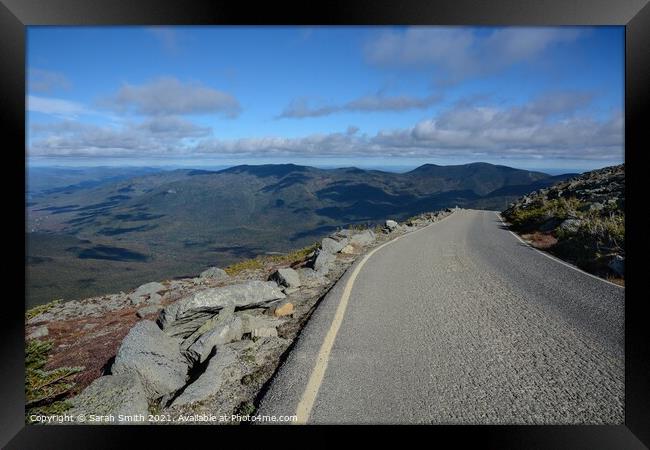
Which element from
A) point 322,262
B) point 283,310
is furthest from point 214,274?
point 283,310

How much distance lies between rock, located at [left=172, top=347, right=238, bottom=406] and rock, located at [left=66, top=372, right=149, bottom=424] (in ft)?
1.26

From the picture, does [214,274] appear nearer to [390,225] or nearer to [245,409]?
[245,409]

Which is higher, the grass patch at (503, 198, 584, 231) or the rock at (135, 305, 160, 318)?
the grass patch at (503, 198, 584, 231)

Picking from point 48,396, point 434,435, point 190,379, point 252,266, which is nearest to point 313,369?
point 434,435

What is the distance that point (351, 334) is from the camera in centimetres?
490

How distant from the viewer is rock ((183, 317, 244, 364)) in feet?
15.7

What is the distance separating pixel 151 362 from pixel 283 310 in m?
2.34

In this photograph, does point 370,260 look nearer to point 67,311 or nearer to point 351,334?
point 351,334

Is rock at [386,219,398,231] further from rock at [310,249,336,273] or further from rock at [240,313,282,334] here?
rock at [240,313,282,334]

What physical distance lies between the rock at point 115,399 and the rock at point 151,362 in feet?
0.36

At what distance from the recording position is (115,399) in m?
3.70

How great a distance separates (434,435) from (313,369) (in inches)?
53.9

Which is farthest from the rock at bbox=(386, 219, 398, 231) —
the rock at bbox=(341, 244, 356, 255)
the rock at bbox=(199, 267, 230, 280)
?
the rock at bbox=(199, 267, 230, 280)

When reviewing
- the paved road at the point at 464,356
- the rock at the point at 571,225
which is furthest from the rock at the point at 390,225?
the paved road at the point at 464,356
